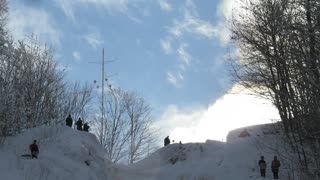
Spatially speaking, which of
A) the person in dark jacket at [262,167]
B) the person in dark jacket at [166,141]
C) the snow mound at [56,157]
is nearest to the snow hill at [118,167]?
the snow mound at [56,157]

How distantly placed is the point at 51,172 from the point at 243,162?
50.5 feet

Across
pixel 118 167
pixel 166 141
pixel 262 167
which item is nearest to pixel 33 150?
pixel 118 167

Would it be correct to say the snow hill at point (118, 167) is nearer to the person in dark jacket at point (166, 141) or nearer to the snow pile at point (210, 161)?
the snow pile at point (210, 161)

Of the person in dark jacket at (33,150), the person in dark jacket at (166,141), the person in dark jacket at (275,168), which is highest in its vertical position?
the person in dark jacket at (166,141)

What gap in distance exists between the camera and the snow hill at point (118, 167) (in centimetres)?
2348

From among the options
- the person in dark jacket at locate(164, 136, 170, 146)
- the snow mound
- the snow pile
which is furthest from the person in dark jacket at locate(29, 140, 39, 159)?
the person in dark jacket at locate(164, 136, 170, 146)

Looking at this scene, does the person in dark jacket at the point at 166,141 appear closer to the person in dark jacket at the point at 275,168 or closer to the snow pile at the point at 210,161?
the snow pile at the point at 210,161

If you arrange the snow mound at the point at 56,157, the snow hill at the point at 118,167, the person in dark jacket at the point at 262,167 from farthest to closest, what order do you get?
the person in dark jacket at the point at 262,167 → the snow hill at the point at 118,167 → the snow mound at the point at 56,157

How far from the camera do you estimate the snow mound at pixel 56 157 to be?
73.8 ft

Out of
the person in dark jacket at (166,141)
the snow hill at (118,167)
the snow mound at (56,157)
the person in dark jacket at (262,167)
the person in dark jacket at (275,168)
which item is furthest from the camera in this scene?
the person in dark jacket at (166,141)

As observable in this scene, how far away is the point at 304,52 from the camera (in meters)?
13.8

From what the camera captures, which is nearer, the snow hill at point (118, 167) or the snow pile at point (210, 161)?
the snow hill at point (118, 167)

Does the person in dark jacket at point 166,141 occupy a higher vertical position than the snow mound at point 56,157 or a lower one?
higher

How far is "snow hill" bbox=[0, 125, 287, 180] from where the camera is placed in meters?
23.5
